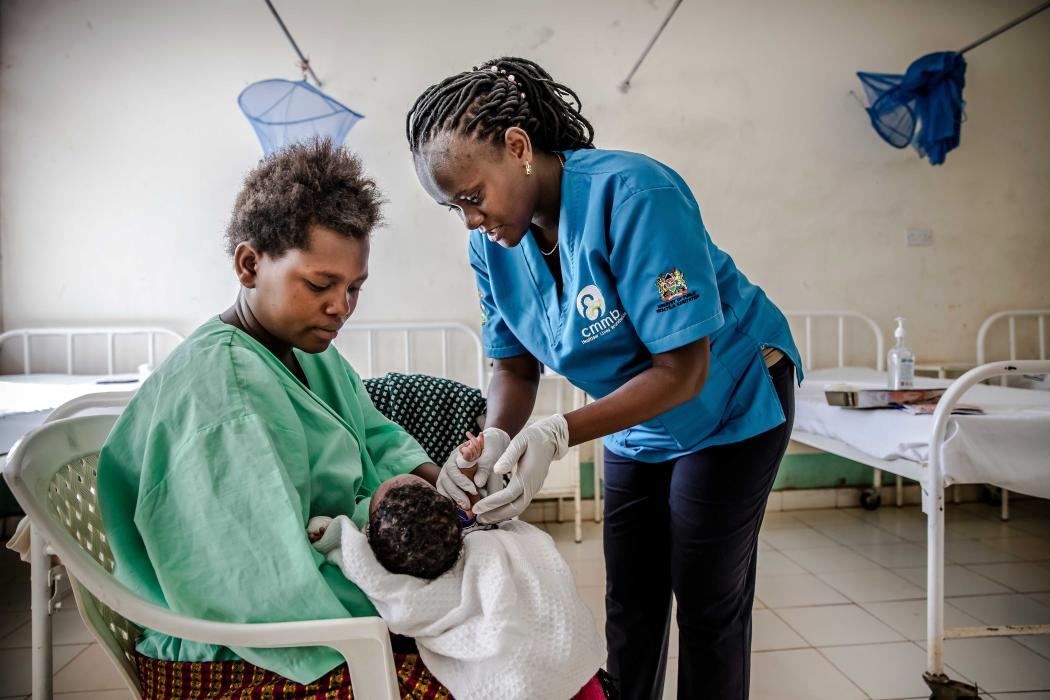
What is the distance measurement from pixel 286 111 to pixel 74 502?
7.38 ft

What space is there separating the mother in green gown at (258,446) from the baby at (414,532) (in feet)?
0.21

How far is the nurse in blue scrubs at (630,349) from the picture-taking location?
1.17m

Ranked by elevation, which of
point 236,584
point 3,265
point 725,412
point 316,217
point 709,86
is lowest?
point 236,584

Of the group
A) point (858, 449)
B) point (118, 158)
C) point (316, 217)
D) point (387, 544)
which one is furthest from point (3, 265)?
point (858, 449)

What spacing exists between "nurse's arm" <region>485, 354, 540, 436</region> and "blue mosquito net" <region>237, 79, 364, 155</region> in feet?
5.84

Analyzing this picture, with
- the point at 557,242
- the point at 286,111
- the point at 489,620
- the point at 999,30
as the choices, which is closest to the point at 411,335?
the point at 286,111

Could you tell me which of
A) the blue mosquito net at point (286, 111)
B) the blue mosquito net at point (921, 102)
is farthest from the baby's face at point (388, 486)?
the blue mosquito net at point (921, 102)

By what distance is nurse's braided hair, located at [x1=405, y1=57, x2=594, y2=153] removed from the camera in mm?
1173

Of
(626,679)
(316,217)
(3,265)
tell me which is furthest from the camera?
(3,265)

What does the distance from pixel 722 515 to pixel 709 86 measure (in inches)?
117

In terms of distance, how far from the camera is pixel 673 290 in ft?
3.77

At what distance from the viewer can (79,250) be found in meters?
3.39

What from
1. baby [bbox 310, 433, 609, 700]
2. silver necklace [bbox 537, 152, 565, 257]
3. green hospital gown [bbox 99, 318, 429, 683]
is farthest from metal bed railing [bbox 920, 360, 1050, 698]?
green hospital gown [bbox 99, 318, 429, 683]

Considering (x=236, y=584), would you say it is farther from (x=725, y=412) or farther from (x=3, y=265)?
(x=3, y=265)
